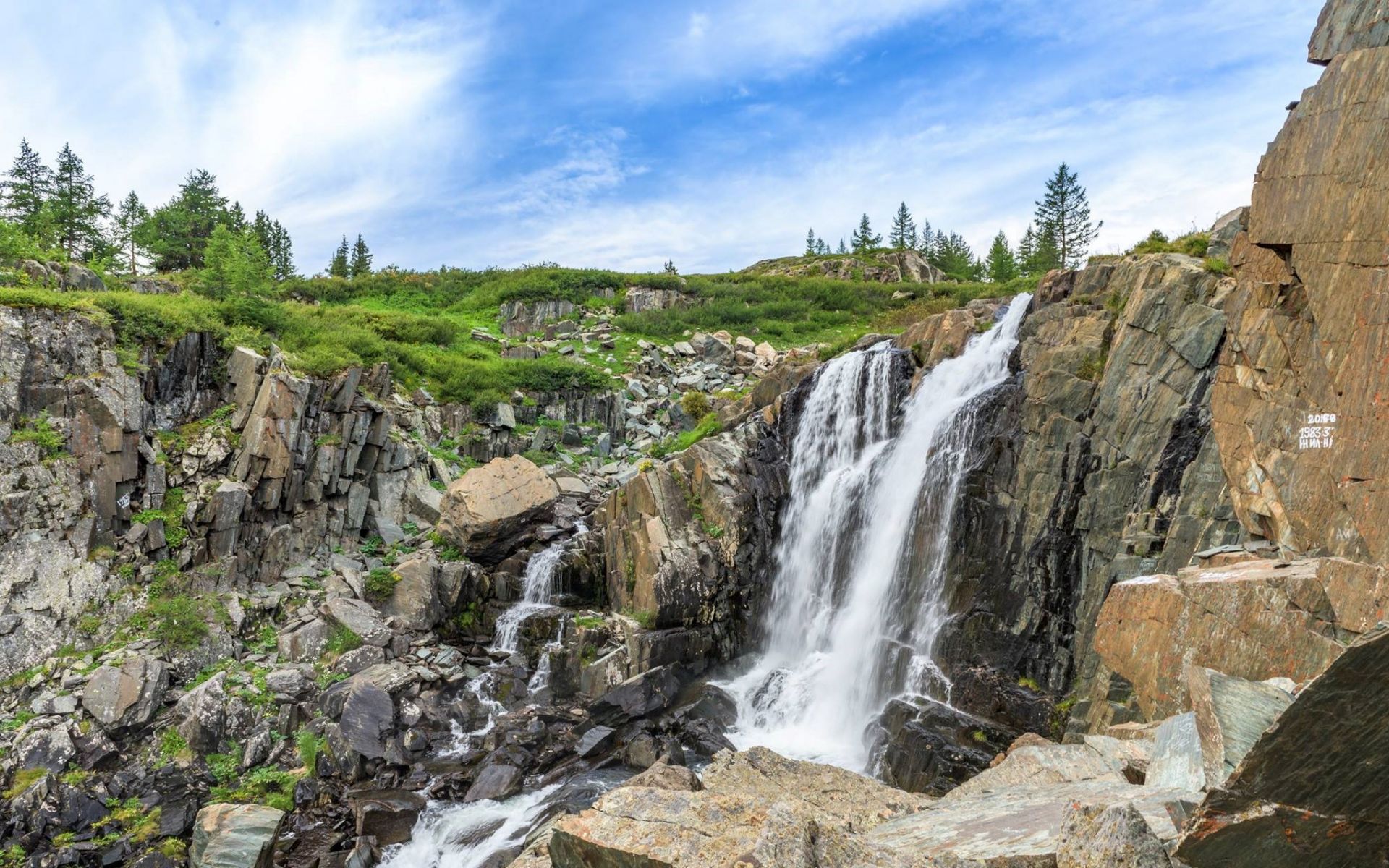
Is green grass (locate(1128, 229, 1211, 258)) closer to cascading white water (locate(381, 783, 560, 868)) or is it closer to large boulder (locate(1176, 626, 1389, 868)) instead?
large boulder (locate(1176, 626, 1389, 868))

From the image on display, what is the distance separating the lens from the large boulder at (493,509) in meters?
24.4

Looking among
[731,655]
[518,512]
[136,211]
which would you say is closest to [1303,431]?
[731,655]

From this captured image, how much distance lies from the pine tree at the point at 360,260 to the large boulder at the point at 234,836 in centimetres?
6408

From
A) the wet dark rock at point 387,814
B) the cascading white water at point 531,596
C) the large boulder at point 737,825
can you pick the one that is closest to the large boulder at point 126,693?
the wet dark rock at point 387,814

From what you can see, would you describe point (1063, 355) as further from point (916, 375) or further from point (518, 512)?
point (518, 512)

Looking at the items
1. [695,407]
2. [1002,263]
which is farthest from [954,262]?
[695,407]

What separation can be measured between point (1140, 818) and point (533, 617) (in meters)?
19.7

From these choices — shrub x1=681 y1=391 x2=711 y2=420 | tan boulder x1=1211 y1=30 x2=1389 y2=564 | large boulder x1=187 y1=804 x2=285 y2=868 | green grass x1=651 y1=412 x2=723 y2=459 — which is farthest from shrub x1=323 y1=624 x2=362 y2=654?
tan boulder x1=1211 y1=30 x2=1389 y2=564

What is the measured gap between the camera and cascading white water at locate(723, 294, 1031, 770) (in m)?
17.1

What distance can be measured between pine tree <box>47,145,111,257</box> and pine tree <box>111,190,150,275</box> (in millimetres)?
1580

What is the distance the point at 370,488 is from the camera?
1056 inches

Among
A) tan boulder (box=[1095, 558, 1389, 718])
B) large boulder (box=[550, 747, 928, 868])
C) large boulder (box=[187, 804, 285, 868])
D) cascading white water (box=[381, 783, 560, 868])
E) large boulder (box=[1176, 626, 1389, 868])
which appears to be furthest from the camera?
cascading white water (box=[381, 783, 560, 868])

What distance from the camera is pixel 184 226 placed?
1935 inches

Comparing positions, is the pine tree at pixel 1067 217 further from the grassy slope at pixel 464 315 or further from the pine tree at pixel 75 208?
the pine tree at pixel 75 208
